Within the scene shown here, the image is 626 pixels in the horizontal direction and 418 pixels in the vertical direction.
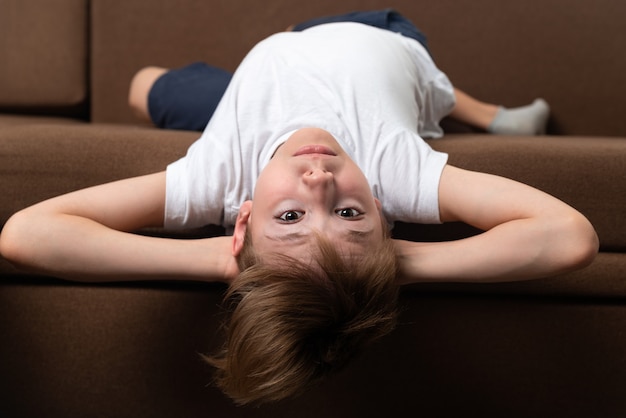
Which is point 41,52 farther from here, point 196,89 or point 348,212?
point 348,212

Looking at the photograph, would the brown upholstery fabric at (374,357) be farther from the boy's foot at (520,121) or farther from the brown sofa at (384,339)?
the boy's foot at (520,121)

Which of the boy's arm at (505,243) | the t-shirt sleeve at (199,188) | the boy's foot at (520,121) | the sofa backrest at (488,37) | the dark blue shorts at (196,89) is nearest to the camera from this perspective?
the boy's arm at (505,243)

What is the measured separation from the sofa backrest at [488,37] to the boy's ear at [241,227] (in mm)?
877

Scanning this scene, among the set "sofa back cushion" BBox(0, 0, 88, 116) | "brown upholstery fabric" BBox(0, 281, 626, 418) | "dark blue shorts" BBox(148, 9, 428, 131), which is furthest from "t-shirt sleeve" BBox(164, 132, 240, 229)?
"sofa back cushion" BBox(0, 0, 88, 116)

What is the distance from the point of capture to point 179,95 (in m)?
1.53

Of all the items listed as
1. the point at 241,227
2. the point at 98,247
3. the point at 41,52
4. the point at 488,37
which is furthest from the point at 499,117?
the point at 41,52

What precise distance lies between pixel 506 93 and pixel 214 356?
109 cm

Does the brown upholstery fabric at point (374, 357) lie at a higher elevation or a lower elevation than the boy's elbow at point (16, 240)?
lower

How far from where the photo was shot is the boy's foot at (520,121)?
1.63m

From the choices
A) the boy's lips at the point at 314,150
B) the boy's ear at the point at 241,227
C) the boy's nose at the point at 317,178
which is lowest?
the boy's ear at the point at 241,227

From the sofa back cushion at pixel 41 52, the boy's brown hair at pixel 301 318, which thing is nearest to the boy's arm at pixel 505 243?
the boy's brown hair at pixel 301 318

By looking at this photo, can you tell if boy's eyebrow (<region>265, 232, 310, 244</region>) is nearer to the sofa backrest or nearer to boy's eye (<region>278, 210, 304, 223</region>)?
Answer: boy's eye (<region>278, 210, 304, 223</region>)

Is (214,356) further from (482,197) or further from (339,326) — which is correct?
(482,197)

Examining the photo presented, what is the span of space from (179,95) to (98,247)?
62 cm
